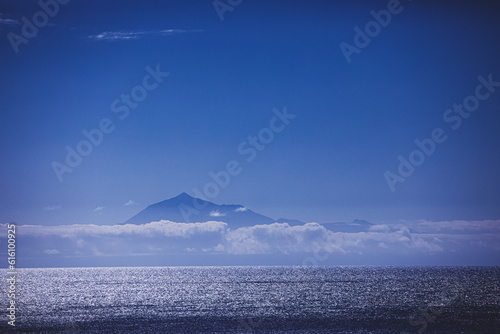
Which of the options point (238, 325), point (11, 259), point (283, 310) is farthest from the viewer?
point (283, 310)

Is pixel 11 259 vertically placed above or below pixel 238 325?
above

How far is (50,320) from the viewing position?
4162 centimetres

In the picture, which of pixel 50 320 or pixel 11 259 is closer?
pixel 11 259

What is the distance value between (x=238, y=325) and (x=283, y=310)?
1091 centimetres

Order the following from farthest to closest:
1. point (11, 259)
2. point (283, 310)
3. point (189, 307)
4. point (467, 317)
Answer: point (189, 307)
point (283, 310)
point (467, 317)
point (11, 259)

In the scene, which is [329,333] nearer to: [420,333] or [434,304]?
[420,333]

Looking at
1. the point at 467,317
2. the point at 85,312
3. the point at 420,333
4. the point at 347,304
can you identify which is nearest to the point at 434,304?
the point at 347,304

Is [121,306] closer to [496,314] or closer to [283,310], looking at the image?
[283,310]

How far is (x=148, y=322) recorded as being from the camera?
39.4m

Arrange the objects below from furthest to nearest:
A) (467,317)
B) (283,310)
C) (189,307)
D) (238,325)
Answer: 1. (189,307)
2. (283,310)
3. (467,317)
4. (238,325)

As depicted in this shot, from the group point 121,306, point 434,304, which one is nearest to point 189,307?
point 121,306

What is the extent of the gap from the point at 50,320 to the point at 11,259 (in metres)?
11.2

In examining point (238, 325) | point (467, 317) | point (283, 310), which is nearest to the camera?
point (238, 325)

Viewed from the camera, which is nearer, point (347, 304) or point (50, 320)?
point (50, 320)
